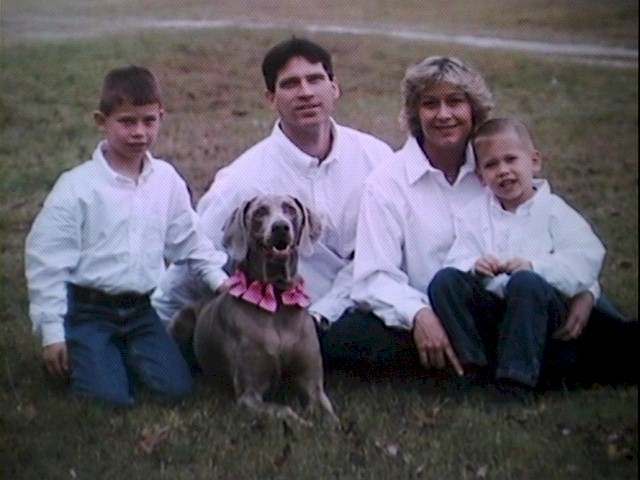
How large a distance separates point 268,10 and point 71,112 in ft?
1.80

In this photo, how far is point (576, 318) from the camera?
3279 millimetres

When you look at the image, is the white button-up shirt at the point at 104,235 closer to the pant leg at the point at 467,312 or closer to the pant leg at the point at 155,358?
the pant leg at the point at 155,358

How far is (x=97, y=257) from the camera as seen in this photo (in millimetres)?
3104

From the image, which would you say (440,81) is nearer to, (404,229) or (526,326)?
(404,229)

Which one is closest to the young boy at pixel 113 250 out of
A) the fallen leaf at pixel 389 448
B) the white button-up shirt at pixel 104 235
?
the white button-up shirt at pixel 104 235

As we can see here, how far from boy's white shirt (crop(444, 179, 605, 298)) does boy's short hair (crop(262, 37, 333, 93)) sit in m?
0.51

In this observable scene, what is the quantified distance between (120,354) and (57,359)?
5.9 inches

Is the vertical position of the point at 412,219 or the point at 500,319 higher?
the point at 412,219

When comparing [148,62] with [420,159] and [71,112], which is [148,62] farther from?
[420,159]

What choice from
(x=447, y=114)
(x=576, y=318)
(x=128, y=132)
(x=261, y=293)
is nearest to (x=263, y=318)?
(x=261, y=293)

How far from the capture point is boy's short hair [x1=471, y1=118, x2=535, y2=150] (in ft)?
10.6

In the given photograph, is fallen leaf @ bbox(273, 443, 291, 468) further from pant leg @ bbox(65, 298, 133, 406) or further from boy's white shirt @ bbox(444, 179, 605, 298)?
boy's white shirt @ bbox(444, 179, 605, 298)

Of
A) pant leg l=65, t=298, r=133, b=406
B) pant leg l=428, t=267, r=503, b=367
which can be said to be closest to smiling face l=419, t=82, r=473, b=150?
pant leg l=428, t=267, r=503, b=367

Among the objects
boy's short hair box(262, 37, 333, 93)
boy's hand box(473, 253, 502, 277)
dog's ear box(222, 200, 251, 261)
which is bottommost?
boy's hand box(473, 253, 502, 277)
